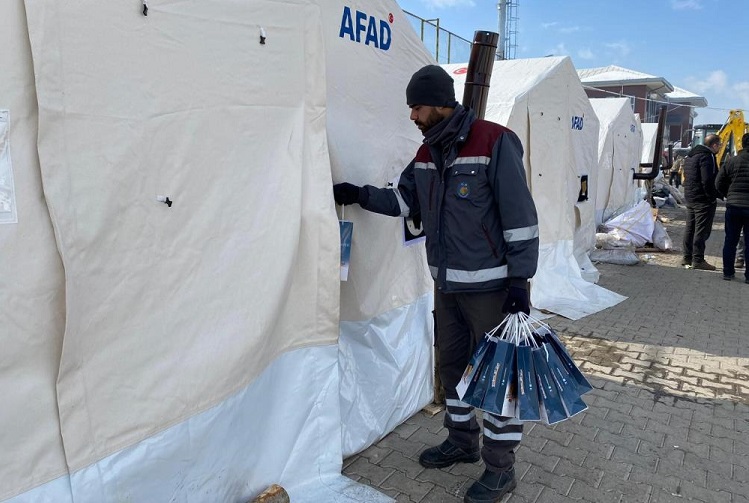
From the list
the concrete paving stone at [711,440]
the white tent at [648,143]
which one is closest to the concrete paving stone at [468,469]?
the concrete paving stone at [711,440]

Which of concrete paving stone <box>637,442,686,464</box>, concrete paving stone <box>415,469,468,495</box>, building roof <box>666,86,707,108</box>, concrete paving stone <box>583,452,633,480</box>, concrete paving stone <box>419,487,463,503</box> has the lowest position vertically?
concrete paving stone <box>637,442,686,464</box>

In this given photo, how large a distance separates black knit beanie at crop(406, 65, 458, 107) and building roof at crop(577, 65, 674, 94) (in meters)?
31.7

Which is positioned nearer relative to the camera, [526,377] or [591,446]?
[526,377]

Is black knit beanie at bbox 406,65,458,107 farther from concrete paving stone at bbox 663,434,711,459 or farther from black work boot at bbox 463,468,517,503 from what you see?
concrete paving stone at bbox 663,434,711,459

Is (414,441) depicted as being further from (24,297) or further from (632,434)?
(24,297)

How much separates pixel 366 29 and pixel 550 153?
12.1 ft

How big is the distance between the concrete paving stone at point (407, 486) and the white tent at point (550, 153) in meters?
3.50

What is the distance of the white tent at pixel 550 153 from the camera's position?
5734 millimetres

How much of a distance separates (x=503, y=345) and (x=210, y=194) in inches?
56.2

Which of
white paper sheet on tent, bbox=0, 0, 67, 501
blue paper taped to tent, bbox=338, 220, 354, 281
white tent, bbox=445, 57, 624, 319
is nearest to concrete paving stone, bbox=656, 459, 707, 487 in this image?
blue paper taped to tent, bbox=338, 220, 354, 281

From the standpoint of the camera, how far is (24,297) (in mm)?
1545

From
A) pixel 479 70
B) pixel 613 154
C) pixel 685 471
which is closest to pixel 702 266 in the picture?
pixel 613 154

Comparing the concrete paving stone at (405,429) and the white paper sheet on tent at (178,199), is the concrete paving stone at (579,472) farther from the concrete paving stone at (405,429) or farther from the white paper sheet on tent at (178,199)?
the white paper sheet on tent at (178,199)

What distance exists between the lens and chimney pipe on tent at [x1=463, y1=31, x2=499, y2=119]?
3.48 m
